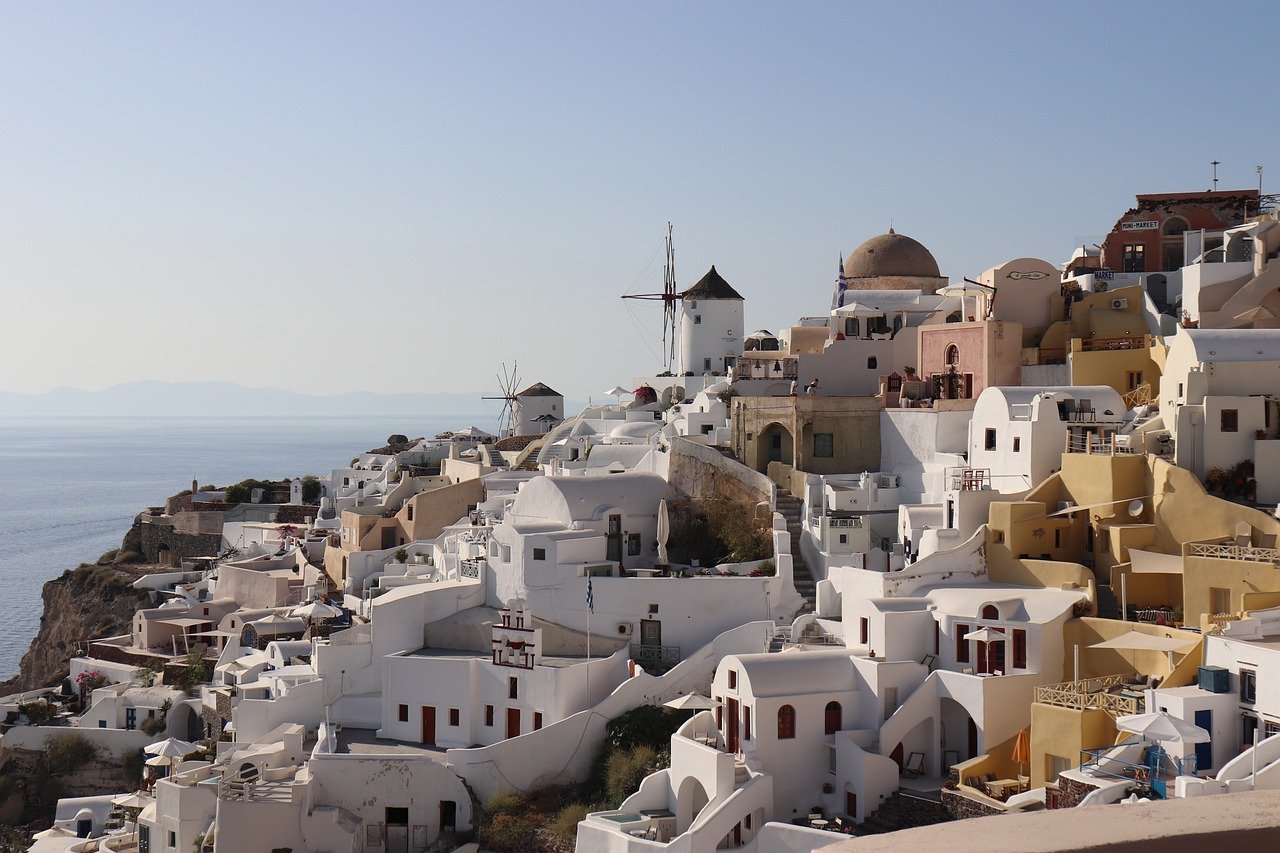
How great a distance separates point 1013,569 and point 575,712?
8.96m

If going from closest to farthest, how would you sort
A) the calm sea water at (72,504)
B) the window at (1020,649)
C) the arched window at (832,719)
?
1. the window at (1020,649)
2. the arched window at (832,719)
3. the calm sea water at (72,504)

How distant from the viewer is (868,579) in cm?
2491

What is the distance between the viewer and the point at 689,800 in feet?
72.4

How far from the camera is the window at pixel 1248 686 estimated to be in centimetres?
1839

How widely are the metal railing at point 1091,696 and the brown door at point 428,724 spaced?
12175mm

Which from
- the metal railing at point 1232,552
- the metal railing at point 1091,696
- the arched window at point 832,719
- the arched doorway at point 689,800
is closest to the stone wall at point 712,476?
the arched window at point 832,719

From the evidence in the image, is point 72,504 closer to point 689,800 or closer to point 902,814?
point 689,800

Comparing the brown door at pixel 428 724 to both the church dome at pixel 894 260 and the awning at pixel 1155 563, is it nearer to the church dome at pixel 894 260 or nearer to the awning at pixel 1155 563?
the awning at pixel 1155 563

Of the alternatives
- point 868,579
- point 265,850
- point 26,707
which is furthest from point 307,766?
point 26,707

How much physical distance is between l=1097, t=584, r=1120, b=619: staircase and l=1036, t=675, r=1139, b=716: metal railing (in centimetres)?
181

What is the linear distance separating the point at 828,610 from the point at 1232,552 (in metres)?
7.97

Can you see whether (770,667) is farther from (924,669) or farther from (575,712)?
(575,712)

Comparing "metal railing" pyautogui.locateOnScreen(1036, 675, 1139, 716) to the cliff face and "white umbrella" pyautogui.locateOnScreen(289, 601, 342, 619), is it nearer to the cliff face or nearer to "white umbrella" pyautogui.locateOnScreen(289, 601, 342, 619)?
"white umbrella" pyautogui.locateOnScreen(289, 601, 342, 619)

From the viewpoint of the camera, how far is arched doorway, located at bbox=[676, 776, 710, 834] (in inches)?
857
